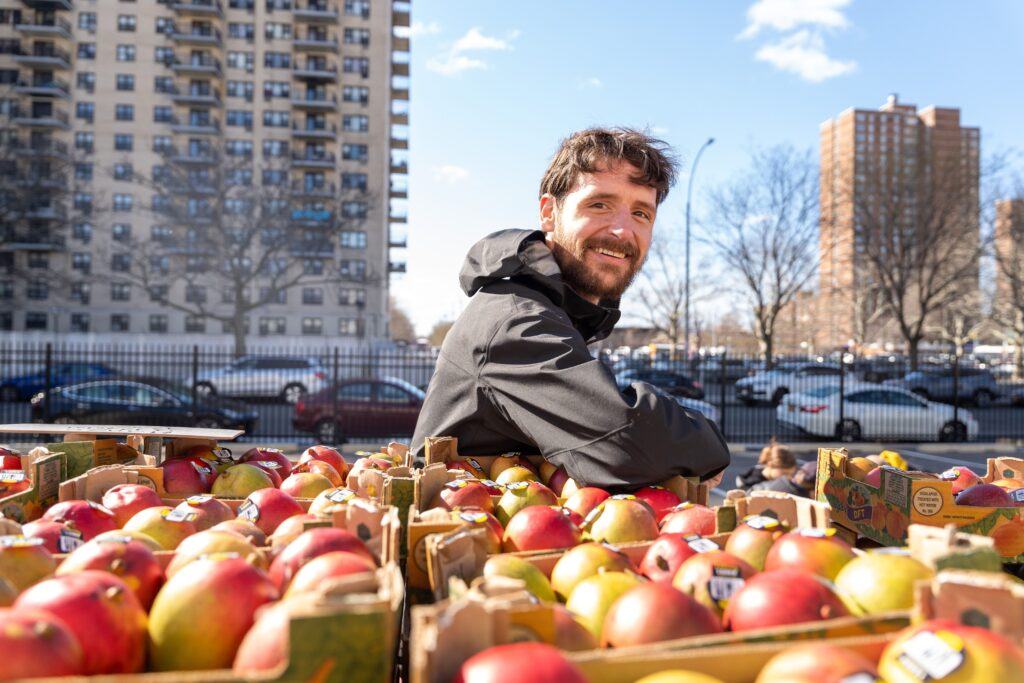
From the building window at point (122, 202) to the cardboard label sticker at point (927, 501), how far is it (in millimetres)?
68530

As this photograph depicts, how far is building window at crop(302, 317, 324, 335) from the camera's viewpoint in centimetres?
6238

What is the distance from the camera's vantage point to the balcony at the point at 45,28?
58594 millimetres

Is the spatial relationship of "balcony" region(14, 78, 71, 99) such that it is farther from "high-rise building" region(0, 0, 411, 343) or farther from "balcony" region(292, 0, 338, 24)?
"balcony" region(292, 0, 338, 24)

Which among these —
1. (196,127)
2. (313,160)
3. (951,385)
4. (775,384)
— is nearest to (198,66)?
(196,127)

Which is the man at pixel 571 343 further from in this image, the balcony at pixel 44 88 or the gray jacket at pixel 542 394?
the balcony at pixel 44 88

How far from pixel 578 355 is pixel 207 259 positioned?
49856 millimetres

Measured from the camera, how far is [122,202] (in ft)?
201

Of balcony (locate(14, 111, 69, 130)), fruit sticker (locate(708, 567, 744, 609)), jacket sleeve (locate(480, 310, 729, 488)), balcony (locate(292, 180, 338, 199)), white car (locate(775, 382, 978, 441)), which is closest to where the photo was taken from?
fruit sticker (locate(708, 567, 744, 609))

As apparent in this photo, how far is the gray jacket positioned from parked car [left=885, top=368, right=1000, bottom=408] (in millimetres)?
22599

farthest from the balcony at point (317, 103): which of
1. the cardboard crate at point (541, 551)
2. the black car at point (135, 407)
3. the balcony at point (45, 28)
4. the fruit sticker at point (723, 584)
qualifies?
the fruit sticker at point (723, 584)

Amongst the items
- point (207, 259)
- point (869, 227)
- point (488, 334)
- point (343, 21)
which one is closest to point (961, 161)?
point (869, 227)

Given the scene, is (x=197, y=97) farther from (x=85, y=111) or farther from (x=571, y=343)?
(x=571, y=343)

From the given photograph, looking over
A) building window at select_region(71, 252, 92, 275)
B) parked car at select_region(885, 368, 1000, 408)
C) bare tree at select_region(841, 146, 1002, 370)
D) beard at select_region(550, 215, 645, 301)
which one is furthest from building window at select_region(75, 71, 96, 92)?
beard at select_region(550, 215, 645, 301)

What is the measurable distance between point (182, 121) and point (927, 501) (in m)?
68.4
